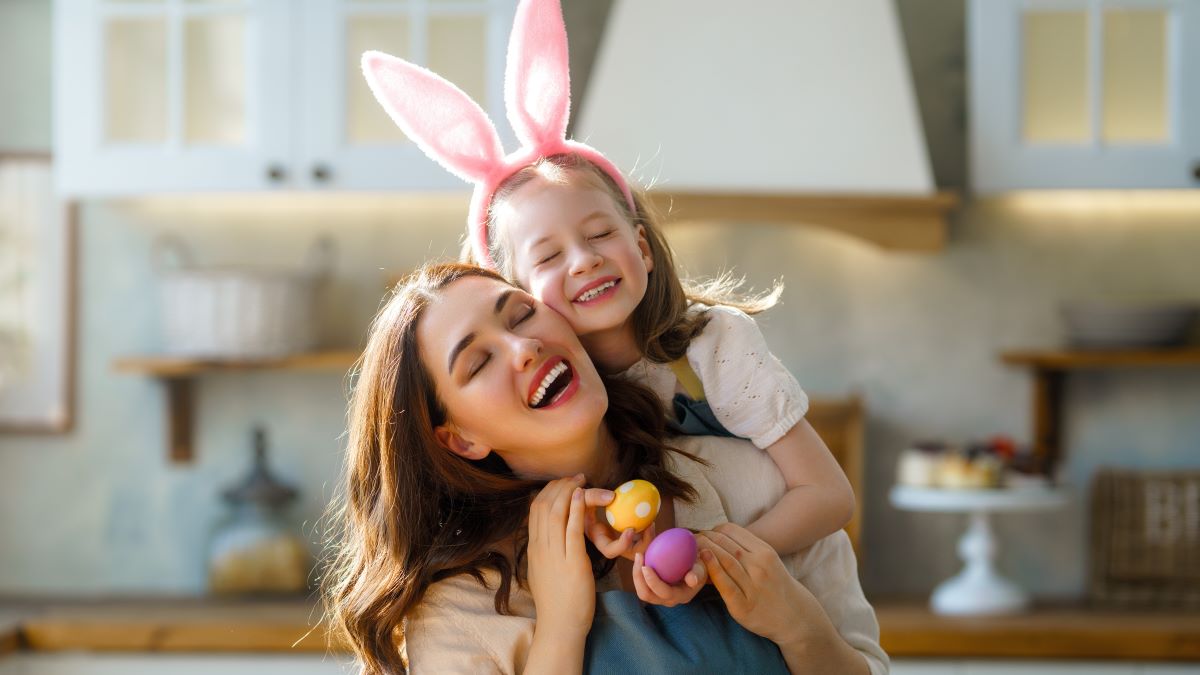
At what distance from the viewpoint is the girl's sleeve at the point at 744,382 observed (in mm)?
1321

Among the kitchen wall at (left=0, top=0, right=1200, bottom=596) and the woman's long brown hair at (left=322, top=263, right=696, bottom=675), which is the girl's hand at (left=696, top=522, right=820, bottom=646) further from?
the kitchen wall at (left=0, top=0, right=1200, bottom=596)

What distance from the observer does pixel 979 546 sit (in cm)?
309

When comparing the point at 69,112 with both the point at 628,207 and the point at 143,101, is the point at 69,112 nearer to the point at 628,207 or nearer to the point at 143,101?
the point at 143,101

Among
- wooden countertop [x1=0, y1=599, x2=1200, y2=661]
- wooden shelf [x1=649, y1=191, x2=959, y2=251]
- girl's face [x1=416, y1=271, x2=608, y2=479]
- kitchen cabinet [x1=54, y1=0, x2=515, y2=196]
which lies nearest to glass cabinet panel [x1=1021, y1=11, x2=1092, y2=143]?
wooden shelf [x1=649, y1=191, x2=959, y2=251]

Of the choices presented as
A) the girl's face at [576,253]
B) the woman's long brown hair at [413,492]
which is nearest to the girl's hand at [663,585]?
the woman's long brown hair at [413,492]

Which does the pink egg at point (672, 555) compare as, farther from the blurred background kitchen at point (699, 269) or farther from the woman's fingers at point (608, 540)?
the blurred background kitchen at point (699, 269)

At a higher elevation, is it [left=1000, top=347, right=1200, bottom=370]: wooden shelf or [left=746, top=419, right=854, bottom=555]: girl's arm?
[left=1000, top=347, right=1200, bottom=370]: wooden shelf

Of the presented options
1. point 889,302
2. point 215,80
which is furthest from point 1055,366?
point 215,80

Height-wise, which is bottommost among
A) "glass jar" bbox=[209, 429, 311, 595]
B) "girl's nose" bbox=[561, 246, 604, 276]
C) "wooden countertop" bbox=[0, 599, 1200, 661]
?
"wooden countertop" bbox=[0, 599, 1200, 661]

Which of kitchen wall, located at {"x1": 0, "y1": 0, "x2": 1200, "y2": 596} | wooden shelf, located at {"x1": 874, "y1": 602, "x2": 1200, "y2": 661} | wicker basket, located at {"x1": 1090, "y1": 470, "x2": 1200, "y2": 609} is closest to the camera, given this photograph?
wooden shelf, located at {"x1": 874, "y1": 602, "x2": 1200, "y2": 661}

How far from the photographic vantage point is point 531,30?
1.38 meters

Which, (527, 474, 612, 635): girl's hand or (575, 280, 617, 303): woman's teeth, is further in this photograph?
(575, 280, 617, 303): woman's teeth

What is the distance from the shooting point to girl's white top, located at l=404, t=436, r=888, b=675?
3.92ft

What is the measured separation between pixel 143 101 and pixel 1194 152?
7.60ft
